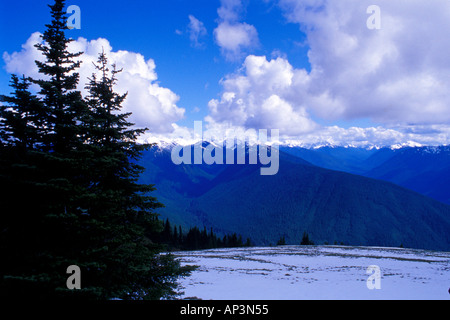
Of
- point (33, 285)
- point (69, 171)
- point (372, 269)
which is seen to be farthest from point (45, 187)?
point (372, 269)

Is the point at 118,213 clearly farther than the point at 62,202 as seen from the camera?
Yes

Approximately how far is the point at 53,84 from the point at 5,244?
6.86 meters

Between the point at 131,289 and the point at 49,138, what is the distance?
7.97 meters

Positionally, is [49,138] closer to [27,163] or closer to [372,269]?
[27,163]

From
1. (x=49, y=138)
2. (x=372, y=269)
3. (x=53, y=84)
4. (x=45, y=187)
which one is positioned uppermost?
(x=53, y=84)

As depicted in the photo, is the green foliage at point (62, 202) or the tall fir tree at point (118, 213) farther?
the tall fir tree at point (118, 213)

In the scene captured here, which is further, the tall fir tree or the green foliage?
the tall fir tree

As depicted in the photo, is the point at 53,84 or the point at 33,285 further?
the point at 53,84

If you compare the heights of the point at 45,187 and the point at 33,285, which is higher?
the point at 45,187
